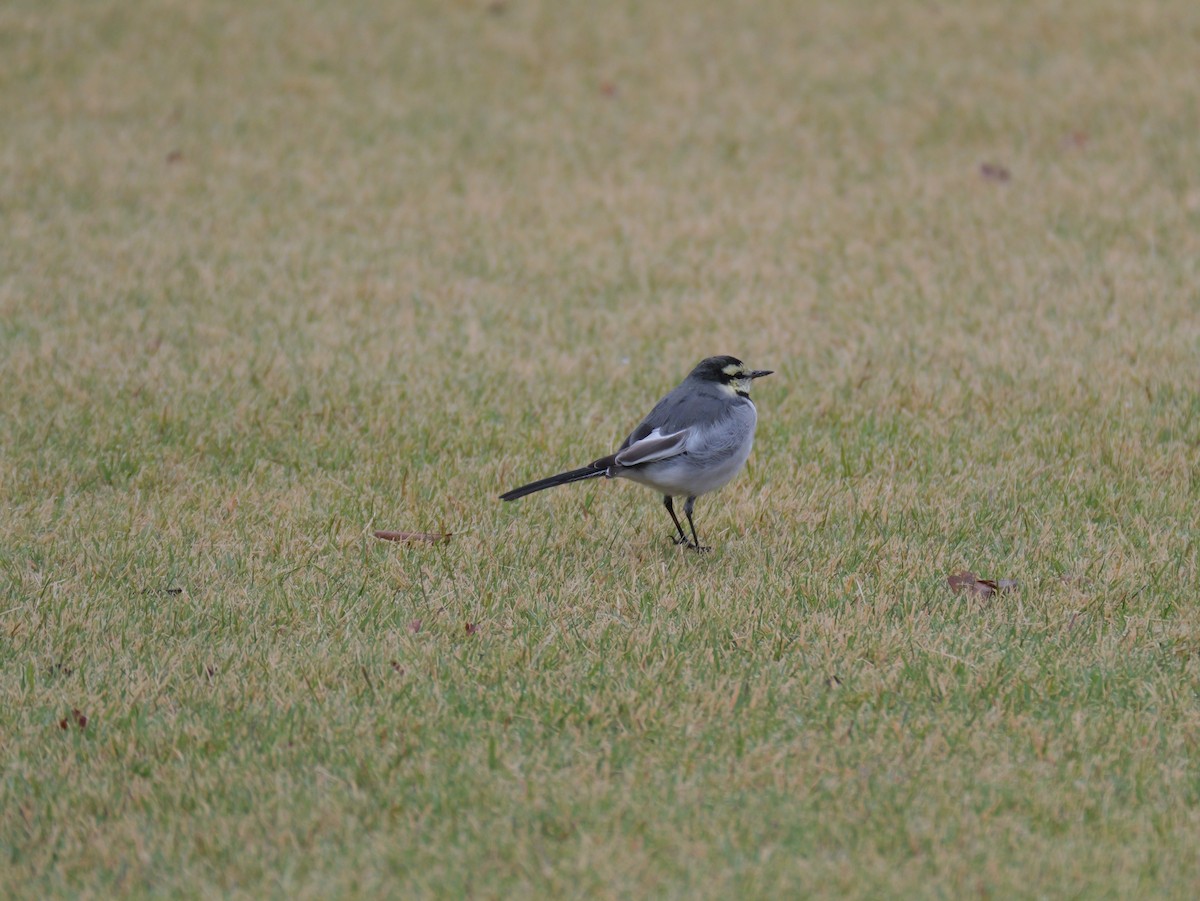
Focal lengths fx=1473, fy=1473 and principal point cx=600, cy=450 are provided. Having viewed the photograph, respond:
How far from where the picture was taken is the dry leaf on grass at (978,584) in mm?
5590

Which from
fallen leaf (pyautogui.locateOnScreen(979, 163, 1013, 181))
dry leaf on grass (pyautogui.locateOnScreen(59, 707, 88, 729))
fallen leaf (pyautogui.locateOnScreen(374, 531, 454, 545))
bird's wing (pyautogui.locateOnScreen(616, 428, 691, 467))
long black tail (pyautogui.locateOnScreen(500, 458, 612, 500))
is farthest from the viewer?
fallen leaf (pyautogui.locateOnScreen(979, 163, 1013, 181))

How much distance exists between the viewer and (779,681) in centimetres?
483

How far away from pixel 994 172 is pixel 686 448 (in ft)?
24.9

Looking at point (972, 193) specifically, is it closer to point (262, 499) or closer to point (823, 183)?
point (823, 183)

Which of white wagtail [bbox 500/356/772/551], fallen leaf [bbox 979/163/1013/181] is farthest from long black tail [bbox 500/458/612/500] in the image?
fallen leaf [bbox 979/163/1013/181]

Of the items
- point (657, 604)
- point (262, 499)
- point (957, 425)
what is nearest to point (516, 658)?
point (657, 604)

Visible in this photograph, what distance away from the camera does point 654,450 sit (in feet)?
18.8

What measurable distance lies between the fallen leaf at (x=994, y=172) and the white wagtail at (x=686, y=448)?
6949 mm

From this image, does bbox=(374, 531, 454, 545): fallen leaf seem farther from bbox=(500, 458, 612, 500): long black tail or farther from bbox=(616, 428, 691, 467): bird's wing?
bbox=(616, 428, 691, 467): bird's wing

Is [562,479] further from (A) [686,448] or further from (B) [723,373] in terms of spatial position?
(B) [723,373]

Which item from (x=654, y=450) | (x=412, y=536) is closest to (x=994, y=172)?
(x=654, y=450)

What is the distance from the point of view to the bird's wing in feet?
18.8

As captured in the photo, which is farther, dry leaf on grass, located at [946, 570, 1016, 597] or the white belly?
the white belly

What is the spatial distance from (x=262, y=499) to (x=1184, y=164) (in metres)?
8.87
